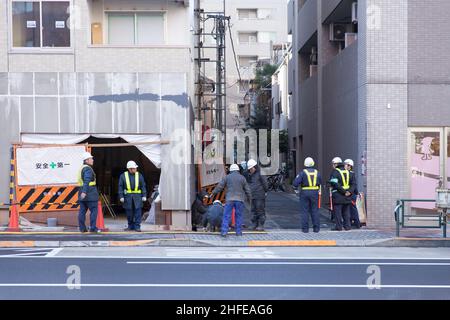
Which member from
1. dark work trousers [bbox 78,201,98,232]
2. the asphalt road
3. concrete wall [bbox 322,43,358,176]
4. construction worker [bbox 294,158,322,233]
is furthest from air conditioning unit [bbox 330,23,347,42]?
the asphalt road

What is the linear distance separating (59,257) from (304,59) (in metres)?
24.2

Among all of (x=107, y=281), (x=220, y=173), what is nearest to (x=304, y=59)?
(x=220, y=173)

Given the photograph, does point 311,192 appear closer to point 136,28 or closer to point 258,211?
point 258,211

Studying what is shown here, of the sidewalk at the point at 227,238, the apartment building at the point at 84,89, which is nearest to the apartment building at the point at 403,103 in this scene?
the sidewalk at the point at 227,238

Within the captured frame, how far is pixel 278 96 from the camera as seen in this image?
4900 centimetres

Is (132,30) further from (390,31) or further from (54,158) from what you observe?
(390,31)

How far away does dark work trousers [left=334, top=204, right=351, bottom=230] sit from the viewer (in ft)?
56.7

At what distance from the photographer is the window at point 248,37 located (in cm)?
6378

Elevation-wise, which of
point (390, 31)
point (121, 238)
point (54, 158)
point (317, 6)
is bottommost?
point (121, 238)

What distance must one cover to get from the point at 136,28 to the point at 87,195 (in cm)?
545

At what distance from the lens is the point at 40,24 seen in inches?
719

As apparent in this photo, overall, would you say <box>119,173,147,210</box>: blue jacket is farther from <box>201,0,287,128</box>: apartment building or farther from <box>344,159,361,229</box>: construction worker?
<box>201,0,287,128</box>: apartment building

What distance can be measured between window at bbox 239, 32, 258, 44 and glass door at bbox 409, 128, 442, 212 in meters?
46.6

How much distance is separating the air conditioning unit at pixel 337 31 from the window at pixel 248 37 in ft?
125
